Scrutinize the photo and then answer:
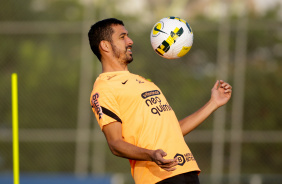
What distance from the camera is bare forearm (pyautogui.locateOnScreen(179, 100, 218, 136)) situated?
15.3 ft

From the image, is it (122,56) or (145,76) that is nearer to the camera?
(122,56)

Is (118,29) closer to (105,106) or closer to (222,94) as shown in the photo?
(105,106)

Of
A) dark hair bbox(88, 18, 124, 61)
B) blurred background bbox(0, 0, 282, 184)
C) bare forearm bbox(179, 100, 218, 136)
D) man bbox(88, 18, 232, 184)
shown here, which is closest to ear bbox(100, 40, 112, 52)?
dark hair bbox(88, 18, 124, 61)

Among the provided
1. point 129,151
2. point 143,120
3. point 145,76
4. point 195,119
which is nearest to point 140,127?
point 143,120

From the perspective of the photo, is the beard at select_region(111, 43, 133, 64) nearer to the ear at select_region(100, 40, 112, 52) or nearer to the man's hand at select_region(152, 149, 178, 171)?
the ear at select_region(100, 40, 112, 52)

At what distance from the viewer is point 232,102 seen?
1028 cm

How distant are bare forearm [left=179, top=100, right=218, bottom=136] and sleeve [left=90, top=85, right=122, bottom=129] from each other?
0.73 meters

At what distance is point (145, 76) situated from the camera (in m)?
10.9

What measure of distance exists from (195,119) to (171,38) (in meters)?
0.70

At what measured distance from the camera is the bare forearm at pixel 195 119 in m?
4.66

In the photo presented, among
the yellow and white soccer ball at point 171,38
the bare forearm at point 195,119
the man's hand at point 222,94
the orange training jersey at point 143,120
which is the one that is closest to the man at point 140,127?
the orange training jersey at point 143,120

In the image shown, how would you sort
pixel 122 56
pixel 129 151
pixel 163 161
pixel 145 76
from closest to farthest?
pixel 163 161 < pixel 129 151 < pixel 122 56 < pixel 145 76

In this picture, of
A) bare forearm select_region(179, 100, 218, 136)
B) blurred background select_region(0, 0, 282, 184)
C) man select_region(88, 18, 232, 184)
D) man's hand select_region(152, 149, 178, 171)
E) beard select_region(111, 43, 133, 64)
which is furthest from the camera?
blurred background select_region(0, 0, 282, 184)

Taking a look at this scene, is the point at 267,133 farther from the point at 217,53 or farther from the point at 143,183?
the point at 143,183
